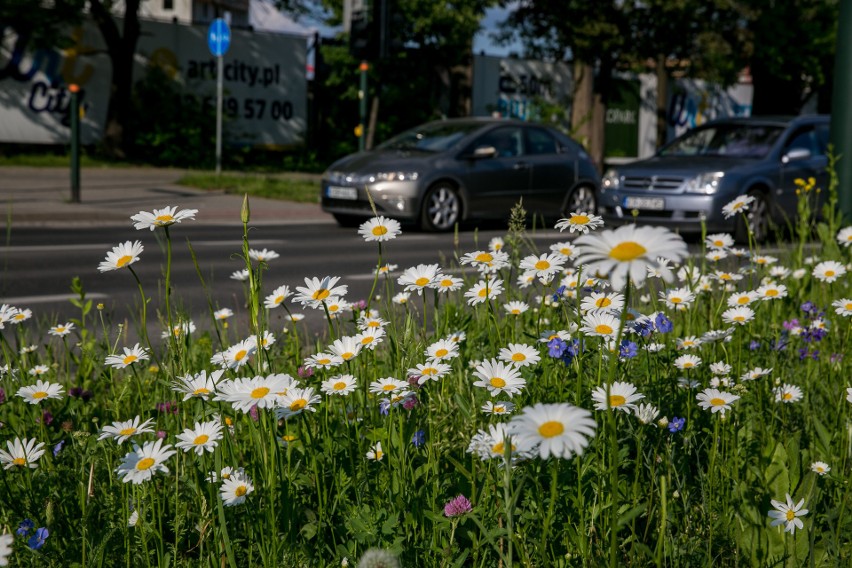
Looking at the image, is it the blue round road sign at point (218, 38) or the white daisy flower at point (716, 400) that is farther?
the blue round road sign at point (218, 38)

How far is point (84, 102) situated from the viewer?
26172mm

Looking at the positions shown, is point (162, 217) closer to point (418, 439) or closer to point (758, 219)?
point (418, 439)

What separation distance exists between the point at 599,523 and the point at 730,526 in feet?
1.32

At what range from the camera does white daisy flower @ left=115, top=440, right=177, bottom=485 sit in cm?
205

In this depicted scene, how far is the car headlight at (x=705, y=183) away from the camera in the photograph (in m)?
12.7

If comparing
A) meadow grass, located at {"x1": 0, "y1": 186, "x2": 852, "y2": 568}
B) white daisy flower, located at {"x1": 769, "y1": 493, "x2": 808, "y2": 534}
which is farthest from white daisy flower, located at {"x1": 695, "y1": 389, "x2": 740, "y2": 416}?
white daisy flower, located at {"x1": 769, "y1": 493, "x2": 808, "y2": 534}

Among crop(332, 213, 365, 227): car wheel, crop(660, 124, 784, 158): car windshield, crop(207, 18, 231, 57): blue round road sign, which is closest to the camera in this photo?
crop(660, 124, 784, 158): car windshield

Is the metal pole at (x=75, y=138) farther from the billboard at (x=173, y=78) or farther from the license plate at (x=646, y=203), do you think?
the billboard at (x=173, y=78)

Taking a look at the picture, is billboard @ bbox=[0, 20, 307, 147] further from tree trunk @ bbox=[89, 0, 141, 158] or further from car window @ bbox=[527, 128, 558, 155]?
car window @ bbox=[527, 128, 558, 155]

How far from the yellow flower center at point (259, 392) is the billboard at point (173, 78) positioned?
75.8 ft

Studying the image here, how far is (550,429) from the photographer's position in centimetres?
152

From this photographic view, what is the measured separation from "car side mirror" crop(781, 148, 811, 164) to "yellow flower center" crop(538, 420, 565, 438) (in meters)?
12.7

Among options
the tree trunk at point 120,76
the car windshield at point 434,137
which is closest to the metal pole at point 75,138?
the car windshield at point 434,137

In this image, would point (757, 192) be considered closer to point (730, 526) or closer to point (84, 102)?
Answer: point (730, 526)
